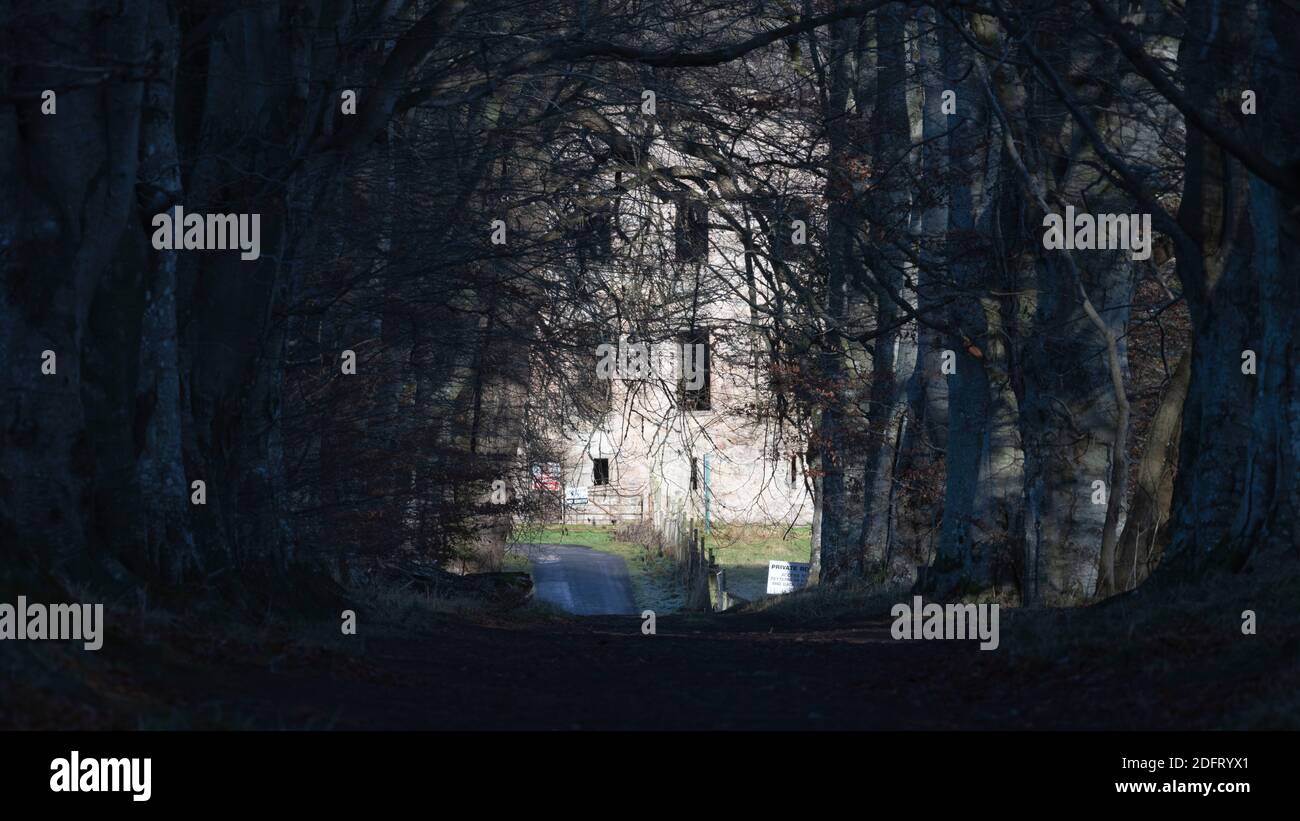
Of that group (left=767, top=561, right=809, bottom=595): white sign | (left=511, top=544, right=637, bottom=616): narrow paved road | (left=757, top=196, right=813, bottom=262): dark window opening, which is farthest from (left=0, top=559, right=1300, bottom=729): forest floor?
(left=511, top=544, right=637, bottom=616): narrow paved road

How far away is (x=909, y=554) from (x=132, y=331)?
1561 centimetres

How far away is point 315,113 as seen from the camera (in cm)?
1291

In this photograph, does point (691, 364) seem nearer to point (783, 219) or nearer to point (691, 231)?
point (691, 231)

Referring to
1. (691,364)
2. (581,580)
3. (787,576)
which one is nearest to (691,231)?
(691,364)

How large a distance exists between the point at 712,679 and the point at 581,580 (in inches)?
1033

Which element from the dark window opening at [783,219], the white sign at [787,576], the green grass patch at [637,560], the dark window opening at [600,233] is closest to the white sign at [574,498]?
the green grass patch at [637,560]

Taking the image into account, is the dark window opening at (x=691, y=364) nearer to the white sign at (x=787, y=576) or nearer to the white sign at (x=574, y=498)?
the white sign at (x=787, y=576)

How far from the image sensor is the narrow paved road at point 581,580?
3171 centimetres

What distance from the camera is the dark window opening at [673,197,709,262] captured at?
70.0 ft

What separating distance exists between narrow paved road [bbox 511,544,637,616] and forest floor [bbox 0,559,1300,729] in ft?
53.6

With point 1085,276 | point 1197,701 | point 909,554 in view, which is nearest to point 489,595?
point 909,554

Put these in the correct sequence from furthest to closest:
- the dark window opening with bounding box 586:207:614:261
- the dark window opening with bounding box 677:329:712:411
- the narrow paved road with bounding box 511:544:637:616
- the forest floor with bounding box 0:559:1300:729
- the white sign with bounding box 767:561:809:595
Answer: the narrow paved road with bounding box 511:544:637:616 < the white sign with bounding box 767:561:809:595 < the dark window opening with bounding box 677:329:712:411 < the dark window opening with bounding box 586:207:614:261 < the forest floor with bounding box 0:559:1300:729

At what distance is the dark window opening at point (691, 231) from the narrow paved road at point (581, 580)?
8.19 meters

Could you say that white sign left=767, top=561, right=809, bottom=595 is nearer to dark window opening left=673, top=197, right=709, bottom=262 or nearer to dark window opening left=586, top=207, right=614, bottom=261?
dark window opening left=673, top=197, right=709, bottom=262
